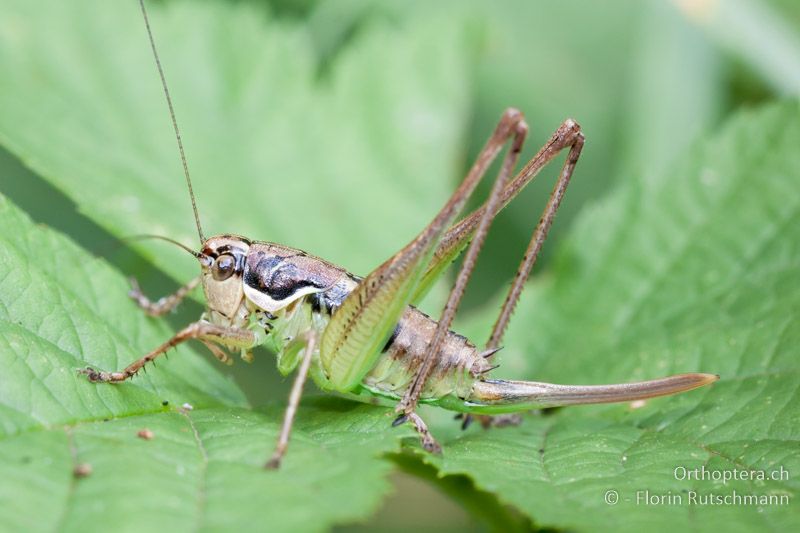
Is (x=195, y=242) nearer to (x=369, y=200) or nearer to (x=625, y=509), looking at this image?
(x=369, y=200)

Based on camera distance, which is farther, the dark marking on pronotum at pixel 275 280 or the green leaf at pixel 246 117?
the green leaf at pixel 246 117

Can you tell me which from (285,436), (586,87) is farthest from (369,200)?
(285,436)

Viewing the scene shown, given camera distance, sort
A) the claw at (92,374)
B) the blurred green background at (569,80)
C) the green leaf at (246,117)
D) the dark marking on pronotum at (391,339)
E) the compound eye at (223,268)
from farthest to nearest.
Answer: the blurred green background at (569,80) < the green leaf at (246,117) < the compound eye at (223,268) < the dark marking on pronotum at (391,339) < the claw at (92,374)

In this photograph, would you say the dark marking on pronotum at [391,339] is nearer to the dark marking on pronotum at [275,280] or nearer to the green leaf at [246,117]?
the dark marking on pronotum at [275,280]

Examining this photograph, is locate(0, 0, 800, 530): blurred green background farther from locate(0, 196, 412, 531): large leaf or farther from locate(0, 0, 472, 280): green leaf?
locate(0, 196, 412, 531): large leaf

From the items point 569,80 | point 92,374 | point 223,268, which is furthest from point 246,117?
point 92,374

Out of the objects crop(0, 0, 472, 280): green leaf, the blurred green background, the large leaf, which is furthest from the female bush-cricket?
the blurred green background

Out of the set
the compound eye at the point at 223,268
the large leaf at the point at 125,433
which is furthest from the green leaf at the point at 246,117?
the large leaf at the point at 125,433
